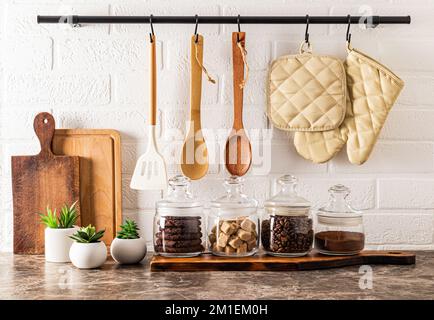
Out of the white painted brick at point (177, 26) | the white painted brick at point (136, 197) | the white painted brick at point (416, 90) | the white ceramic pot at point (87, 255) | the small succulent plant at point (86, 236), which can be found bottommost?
the white ceramic pot at point (87, 255)

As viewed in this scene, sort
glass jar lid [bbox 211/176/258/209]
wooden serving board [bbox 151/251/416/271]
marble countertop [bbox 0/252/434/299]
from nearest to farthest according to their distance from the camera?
marble countertop [bbox 0/252/434/299] < wooden serving board [bbox 151/251/416/271] < glass jar lid [bbox 211/176/258/209]

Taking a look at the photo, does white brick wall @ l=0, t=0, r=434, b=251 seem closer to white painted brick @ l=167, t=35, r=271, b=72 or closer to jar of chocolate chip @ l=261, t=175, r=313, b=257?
white painted brick @ l=167, t=35, r=271, b=72

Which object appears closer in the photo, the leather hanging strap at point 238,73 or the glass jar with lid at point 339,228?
the glass jar with lid at point 339,228

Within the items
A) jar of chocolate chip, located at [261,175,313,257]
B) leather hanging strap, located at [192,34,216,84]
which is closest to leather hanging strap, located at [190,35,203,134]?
leather hanging strap, located at [192,34,216,84]

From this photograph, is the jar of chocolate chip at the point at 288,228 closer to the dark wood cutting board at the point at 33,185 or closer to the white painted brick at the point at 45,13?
the dark wood cutting board at the point at 33,185

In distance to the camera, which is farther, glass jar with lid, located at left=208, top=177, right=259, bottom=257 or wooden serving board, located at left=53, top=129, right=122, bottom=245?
wooden serving board, located at left=53, top=129, right=122, bottom=245

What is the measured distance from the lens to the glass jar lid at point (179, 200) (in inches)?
59.7

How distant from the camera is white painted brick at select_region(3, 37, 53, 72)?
1.69 meters

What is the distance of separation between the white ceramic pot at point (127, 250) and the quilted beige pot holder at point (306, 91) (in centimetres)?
48

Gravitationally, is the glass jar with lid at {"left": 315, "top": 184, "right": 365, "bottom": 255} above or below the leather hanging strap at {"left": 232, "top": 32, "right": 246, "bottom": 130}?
below

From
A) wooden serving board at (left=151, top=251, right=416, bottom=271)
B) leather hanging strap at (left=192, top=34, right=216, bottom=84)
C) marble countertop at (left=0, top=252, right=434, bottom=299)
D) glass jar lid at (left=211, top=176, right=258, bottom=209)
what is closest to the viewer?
marble countertop at (left=0, top=252, right=434, bottom=299)

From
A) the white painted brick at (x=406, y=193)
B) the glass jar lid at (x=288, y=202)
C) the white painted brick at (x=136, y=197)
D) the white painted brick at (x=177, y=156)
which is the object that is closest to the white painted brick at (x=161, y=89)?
the white painted brick at (x=177, y=156)

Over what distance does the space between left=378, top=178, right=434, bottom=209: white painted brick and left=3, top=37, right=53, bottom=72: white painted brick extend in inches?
37.2

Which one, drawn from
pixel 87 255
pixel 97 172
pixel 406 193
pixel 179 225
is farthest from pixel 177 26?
pixel 406 193
